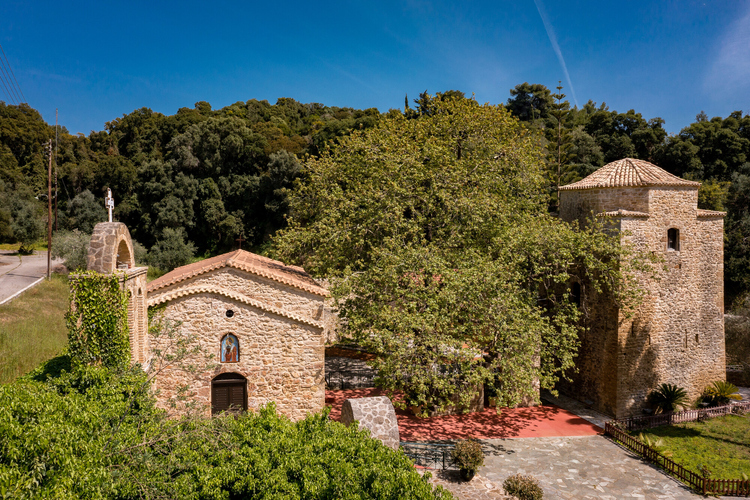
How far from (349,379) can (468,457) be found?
8.22m

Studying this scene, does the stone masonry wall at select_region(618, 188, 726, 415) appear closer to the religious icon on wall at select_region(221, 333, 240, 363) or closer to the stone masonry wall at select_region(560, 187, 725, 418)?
the stone masonry wall at select_region(560, 187, 725, 418)

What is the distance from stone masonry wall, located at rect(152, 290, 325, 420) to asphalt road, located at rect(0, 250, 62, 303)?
10942 mm

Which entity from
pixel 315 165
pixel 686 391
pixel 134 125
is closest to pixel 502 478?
pixel 686 391

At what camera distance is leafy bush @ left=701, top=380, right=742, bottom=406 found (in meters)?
18.0

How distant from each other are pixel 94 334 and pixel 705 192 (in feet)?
119

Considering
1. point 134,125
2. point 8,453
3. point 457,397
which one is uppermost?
point 134,125

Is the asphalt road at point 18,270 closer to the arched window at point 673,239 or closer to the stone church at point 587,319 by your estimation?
the stone church at point 587,319

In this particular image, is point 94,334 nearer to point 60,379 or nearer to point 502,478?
point 60,379

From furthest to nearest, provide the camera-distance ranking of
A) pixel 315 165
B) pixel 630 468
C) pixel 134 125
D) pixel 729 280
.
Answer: pixel 134 125 < pixel 729 280 < pixel 315 165 < pixel 630 468

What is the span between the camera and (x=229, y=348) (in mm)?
13234

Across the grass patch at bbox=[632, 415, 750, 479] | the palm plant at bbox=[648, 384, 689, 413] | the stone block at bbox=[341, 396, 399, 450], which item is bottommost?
the grass patch at bbox=[632, 415, 750, 479]

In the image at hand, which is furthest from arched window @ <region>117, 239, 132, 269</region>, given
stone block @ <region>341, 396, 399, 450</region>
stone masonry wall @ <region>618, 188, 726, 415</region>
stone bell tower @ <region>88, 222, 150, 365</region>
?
stone masonry wall @ <region>618, 188, 726, 415</region>

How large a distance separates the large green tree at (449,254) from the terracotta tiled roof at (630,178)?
6.80 ft

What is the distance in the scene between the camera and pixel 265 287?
1423 centimetres
